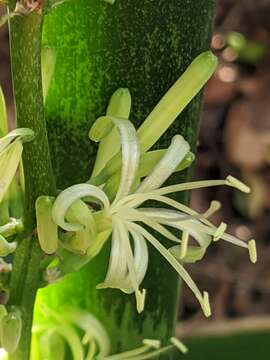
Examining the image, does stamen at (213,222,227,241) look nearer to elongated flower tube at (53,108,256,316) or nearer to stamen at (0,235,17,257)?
elongated flower tube at (53,108,256,316)

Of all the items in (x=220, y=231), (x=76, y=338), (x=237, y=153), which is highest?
(x=220, y=231)

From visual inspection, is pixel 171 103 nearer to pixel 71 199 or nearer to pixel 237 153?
pixel 71 199

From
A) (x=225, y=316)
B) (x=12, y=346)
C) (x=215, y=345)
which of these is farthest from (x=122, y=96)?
(x=225, y=316)

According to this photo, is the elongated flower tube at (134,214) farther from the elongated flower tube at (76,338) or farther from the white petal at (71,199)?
the elongated flower tube at (76,338)

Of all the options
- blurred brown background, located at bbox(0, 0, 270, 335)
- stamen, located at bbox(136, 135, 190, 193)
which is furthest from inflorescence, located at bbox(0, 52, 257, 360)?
blurred brown background, located at bbox(0, 0, 270, 335)

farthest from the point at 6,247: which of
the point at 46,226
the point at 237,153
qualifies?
the point at 237,153

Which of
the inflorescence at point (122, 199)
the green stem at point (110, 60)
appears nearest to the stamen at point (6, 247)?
the inflorescence at point (122, 199)
